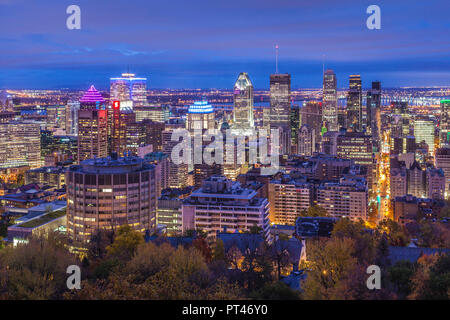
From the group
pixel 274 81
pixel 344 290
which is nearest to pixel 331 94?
pixel 274 81

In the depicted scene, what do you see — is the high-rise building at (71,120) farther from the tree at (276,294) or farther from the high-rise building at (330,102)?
the tree at (276,294)

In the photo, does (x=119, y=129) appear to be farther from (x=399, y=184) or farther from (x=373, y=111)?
(x=373, y=111)

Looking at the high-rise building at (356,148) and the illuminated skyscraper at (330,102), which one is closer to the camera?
the high-rise building at (356,148)

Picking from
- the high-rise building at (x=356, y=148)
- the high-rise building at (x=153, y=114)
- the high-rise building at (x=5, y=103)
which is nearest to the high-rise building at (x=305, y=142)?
the high-rise building at (x=356, y=148)

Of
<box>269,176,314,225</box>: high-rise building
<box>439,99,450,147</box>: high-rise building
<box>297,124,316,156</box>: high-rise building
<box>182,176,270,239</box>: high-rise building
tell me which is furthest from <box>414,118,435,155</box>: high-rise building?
<box>182,176,270,239</box>: high-rise building

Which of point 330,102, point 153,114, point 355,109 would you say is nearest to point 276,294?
point 355,109

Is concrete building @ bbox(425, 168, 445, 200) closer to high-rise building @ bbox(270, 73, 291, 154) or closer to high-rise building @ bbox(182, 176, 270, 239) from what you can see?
high-rise building @ bbox(182, 176, 270, 239)
